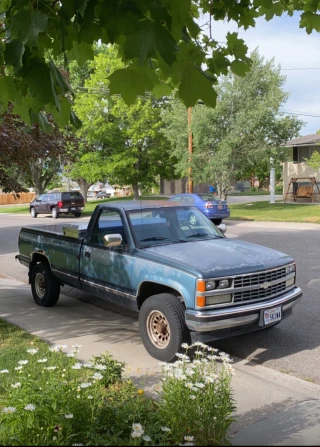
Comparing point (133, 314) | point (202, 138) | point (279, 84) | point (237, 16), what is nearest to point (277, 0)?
point (237, 16)

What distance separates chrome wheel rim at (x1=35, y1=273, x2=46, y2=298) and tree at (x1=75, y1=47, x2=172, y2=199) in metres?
26.0

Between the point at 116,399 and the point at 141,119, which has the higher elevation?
the point at 141,119

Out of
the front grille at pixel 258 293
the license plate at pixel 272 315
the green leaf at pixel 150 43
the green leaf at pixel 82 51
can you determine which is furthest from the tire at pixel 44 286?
the green leaf at pixel 150 43

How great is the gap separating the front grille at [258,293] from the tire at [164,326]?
598mm

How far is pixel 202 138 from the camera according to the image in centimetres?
2742

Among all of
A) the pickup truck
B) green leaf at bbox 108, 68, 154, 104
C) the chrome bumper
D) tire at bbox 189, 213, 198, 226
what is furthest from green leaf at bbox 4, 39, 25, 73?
tire at bbox 189, 213, 198, 226

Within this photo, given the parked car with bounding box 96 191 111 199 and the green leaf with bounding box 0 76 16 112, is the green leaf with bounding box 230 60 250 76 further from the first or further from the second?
the parked car with bounding box 96 191 111 199

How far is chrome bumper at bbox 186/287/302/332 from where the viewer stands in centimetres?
481

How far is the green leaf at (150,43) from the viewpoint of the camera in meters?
2.66

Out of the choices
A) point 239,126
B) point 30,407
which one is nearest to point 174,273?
point 30,407

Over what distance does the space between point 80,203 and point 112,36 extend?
28658mm

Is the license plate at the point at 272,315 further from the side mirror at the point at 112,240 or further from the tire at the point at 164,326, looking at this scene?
the side mirror at the point at 112,240

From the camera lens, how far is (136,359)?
5285 mm

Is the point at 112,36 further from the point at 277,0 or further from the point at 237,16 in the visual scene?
the point at 277,0
